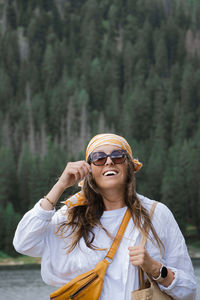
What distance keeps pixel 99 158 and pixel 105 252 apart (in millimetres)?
473

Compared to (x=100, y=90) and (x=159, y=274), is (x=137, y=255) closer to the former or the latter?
(x=159, y=274)

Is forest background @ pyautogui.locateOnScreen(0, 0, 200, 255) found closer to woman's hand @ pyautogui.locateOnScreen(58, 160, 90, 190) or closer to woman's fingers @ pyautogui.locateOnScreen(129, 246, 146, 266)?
woman's hand @ pyautogui.locateOnScreen(58, 160, 90, 190)

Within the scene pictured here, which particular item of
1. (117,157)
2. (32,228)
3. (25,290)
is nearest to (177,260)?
(117,157)

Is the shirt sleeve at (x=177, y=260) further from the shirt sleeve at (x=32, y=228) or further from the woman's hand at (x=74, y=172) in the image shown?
the shirt sleeve at (x=32, y=228)

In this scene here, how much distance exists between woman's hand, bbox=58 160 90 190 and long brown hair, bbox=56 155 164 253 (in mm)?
158

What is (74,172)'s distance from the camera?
8.64 feet

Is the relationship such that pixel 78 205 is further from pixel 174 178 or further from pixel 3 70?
pixel 3 70

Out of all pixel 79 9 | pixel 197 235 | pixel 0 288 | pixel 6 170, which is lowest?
pixel 197 235

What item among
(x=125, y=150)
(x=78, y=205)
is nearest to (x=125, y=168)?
(x=125, y=150)

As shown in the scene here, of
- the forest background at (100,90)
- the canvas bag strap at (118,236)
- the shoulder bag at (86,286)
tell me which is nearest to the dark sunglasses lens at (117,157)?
the canvas bag strap at (118,236)

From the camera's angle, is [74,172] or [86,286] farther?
[74,172]

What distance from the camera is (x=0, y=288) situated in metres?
32.7

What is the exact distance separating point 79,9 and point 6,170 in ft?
219

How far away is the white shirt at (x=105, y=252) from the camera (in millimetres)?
2545
